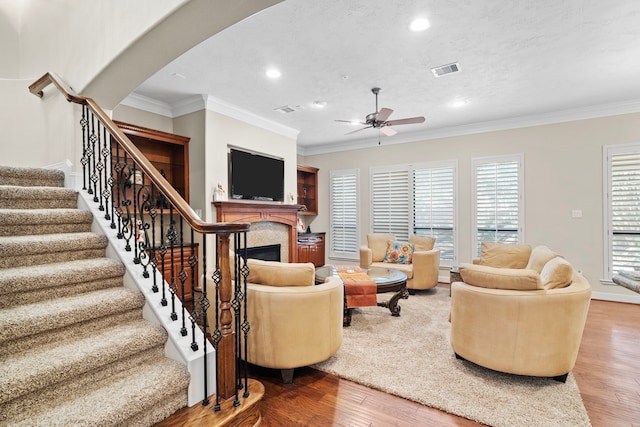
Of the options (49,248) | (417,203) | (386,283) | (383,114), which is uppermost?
(383,114)

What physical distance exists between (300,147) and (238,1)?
6065mm

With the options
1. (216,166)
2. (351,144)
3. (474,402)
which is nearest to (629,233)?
(474,402)

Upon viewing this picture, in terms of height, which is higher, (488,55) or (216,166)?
(488,55)

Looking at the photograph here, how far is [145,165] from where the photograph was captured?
85.7 inches

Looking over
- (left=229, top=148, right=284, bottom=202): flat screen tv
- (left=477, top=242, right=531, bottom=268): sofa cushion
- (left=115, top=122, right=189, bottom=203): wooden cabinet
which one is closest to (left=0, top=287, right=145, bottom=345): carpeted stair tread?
(left=115, top=122, right=189, bottom=203): wooden cabinet

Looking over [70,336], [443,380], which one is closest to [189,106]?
[70,336]

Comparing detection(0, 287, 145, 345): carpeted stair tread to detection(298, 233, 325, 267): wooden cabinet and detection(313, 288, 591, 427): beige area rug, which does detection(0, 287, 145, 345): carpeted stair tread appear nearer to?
detection(313, 288, 591, 427): beige area rug

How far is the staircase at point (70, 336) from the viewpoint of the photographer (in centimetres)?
150

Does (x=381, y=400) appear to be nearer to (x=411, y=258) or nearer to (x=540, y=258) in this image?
(x=540, y=258)

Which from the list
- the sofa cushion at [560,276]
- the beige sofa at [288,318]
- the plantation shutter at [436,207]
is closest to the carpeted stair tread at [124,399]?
the beige sofa at [288,318]

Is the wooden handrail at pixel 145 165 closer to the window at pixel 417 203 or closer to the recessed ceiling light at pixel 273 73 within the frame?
the recessed ceiling light at pixel 273 73

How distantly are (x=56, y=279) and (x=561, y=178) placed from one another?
665cm

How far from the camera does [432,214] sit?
249 inches

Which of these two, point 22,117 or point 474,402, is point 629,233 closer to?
point 474,402
